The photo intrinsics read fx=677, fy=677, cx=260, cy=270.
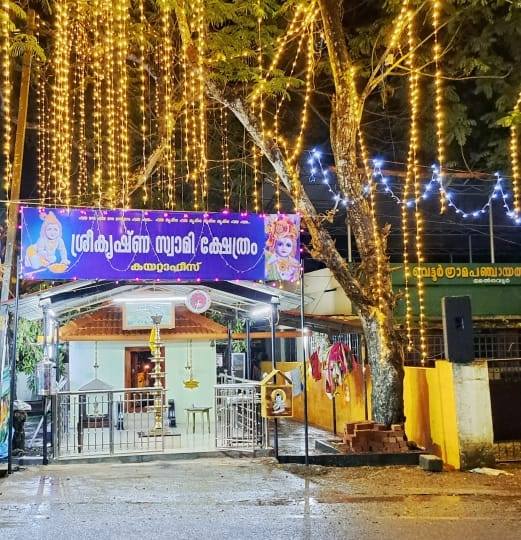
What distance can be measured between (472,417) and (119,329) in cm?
796

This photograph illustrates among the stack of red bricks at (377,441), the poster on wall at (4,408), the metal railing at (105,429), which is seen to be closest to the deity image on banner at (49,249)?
the poster on wall at (4,408)

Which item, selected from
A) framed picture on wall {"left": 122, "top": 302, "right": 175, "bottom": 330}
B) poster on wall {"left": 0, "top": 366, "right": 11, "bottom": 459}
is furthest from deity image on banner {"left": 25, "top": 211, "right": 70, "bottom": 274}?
framed picture on wall {"left": 122, "top": 302, "right": 175, "bottom": 330}

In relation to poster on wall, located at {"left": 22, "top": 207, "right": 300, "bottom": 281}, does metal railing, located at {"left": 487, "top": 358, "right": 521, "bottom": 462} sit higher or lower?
lower

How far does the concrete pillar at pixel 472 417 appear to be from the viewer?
991 cm

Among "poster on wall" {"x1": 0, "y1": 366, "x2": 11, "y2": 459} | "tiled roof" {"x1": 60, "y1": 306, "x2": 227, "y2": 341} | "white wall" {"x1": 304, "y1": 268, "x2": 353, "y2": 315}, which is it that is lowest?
"poster on wall" {"x1": 0, "y1": 366, "x2": 11, "y2": 459}

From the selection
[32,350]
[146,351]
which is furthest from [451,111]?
[32,350]

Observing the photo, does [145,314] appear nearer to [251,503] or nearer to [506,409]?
[251,503]

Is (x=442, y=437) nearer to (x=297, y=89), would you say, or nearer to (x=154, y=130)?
(x=297, y=89)

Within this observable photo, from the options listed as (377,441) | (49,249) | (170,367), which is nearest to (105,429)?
(170,367)

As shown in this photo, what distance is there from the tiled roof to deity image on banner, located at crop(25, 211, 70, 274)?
3.95m

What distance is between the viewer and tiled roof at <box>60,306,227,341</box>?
14.4 meters

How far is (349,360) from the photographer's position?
13727mm

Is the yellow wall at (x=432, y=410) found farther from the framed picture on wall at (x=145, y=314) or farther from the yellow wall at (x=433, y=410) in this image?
the framed picture on wall at (x=145, y=314)

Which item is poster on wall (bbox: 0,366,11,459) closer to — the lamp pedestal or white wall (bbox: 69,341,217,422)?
the lamp pedestal
